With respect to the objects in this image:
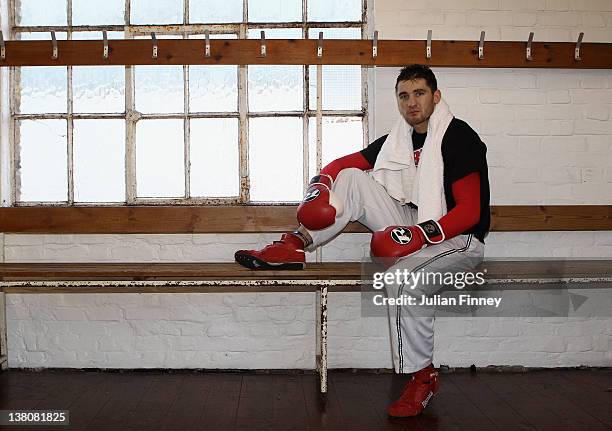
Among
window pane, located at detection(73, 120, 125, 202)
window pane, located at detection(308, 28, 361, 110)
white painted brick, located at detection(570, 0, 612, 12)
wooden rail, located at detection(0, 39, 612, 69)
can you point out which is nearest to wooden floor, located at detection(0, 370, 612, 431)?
window pane, located at detection(73, 120, 125, 202)

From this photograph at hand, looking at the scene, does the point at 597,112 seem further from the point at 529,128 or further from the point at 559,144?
the point at 529,128

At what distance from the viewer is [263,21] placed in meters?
3.65

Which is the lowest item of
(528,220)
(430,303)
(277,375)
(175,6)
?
(277,375)

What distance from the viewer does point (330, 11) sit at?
365cm

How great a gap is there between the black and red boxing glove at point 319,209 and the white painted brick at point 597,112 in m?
1.51

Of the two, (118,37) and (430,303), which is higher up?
(118,37)

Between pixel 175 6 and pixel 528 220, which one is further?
pixel 175 6

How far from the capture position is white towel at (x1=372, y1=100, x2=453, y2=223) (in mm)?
2889

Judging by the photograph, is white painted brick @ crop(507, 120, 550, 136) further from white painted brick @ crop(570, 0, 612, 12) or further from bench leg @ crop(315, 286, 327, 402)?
bench leg @ crop(315, 286, 327, 402)

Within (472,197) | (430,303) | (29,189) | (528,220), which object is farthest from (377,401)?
(29,189)

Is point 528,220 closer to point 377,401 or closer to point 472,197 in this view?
point 472,197

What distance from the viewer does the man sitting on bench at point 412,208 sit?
266cm

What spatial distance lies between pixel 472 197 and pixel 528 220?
759 mm

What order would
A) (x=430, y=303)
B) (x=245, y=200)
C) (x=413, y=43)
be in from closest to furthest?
(x=430, y=303) < (x=413, y=43) < (x=245, y=200)
